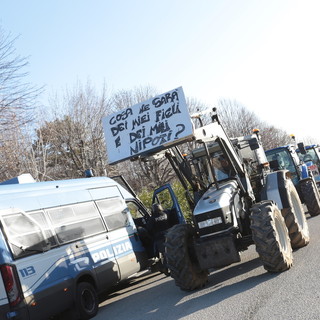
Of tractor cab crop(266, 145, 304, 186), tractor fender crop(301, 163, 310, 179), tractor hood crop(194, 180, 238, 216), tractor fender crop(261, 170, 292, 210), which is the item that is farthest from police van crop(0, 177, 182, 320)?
tractor cab crop(266, 145, 304, 186)

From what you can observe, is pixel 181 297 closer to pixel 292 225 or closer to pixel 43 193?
pixel 292 225

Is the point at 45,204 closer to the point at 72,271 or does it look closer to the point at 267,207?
the point at 72,271

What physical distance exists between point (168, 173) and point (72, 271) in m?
22.2

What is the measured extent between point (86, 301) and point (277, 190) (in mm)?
4333

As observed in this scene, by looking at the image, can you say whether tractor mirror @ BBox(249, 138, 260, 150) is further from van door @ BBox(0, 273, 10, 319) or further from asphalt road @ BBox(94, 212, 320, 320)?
van door @ BBox(0, 273, 10, 319)

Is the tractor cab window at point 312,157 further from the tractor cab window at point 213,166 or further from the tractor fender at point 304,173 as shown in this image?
the tractor cab window at point 213,166

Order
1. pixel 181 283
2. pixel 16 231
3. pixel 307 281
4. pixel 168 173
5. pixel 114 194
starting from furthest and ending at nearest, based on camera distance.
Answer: pixel 168 173
pixel 114 194
pixel 181 283
pixel 16 231
pixel 307 281

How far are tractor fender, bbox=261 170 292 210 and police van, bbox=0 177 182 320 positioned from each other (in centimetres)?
299

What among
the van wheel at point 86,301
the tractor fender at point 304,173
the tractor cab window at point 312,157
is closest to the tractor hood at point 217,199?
the van wheel at point 86,301

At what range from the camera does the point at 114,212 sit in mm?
9820

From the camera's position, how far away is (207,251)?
7.69m

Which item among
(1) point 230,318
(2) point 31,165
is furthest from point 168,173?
(1) point 230,318

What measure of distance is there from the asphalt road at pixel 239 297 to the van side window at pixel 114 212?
146 centimetres

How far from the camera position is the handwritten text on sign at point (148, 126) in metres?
7.85
